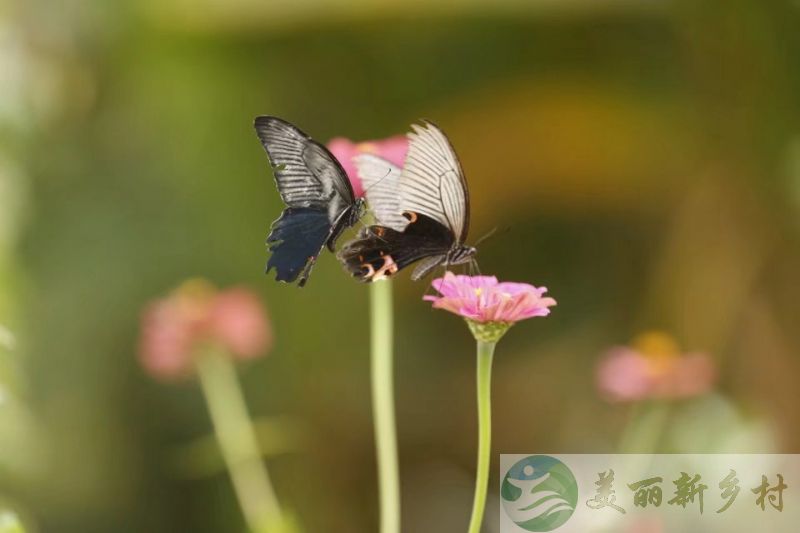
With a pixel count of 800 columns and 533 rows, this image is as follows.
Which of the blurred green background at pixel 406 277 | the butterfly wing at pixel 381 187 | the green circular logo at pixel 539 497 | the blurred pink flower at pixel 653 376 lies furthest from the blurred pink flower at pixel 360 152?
the blurred green background at pixel 406 277

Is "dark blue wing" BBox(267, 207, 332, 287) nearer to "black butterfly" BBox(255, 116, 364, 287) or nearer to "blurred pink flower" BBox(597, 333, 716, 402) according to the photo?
"black butterfly" BBox(255, 116, 364, 287)

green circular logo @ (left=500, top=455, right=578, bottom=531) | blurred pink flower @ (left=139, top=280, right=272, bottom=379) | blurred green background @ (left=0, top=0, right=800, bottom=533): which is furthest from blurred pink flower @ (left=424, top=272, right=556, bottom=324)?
blurred green background @ (left=0, top=0, right=800, bottom=533)

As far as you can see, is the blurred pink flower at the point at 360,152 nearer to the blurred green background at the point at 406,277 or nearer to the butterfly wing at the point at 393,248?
the butterfly wing at the point at 393,248

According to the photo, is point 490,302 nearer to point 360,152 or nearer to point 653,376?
point 360,152

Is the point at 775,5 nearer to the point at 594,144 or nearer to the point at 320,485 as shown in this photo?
the point at 594,144

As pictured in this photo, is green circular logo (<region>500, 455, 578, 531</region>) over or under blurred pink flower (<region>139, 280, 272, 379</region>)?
under

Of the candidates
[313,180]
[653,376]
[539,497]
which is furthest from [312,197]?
[653,376]

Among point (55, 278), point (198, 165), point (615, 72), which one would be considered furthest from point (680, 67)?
point (55, 278)

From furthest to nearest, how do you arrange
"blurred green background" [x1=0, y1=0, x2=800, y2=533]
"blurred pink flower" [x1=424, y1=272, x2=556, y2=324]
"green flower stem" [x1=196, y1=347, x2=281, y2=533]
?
"blurred green background" [x1=0, y1=0, x2=800, y2=533], "green flower stem" [x1=196, y1=347, x2=281, y2=533], "blurred pink flower" [x1=424, y1=272, x2=556, y2=324]
